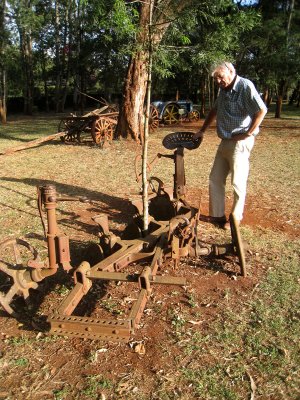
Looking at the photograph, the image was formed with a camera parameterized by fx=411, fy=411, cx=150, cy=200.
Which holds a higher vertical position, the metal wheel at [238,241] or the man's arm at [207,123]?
the man's arm at [207,123]

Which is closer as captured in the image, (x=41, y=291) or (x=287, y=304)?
(x=287, y=304)

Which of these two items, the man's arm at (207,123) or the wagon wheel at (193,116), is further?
the wagon wheel at (193,116)

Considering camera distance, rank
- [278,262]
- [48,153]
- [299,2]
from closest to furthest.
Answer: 1. [278,262]
2. [48,153]
3. [299,2]

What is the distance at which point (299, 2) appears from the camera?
23.1m

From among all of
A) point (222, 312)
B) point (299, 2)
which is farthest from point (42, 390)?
point (299, 2)

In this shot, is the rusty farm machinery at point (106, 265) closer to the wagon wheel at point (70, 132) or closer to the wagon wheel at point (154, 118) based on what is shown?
the wagon wheel at point (70, 132)

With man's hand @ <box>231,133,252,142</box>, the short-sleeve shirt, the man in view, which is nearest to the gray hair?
the man

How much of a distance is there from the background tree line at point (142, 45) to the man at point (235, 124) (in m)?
0.36

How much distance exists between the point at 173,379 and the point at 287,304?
132 cm

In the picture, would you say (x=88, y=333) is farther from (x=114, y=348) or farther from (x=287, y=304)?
(x=287, y=304)

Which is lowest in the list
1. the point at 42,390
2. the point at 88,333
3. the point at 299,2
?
the point at 42,390

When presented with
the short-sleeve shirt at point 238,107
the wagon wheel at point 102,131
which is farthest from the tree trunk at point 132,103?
the short-sleeve shirt at point 238,107

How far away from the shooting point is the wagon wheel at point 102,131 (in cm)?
1236

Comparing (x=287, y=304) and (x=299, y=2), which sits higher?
(x=299, y=2)
